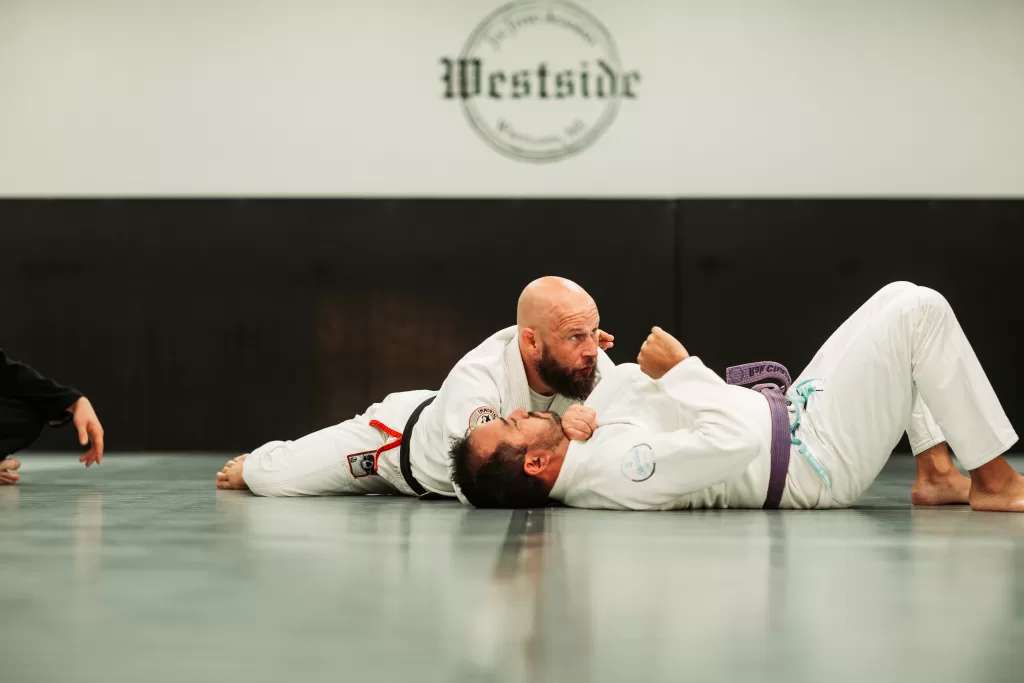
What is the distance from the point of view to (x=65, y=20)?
6203mm

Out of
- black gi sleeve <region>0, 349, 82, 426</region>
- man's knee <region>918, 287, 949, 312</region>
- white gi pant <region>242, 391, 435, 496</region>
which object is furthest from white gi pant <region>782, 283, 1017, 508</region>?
black gi sleeve <region>0, 349, 82, 426</region>

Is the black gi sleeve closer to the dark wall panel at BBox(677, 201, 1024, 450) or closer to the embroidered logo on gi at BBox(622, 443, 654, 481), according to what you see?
the embroidered logo on gi at BBox(622, 443, 654, 481)

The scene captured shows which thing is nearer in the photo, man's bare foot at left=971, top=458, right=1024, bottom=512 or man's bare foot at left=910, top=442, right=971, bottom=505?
man's bare foot at left=971, top=458, right=1024, bottom=512

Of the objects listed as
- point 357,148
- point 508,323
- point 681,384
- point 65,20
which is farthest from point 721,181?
point 65,20

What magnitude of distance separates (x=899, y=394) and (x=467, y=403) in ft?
3.89

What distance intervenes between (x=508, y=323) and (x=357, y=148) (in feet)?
4.98

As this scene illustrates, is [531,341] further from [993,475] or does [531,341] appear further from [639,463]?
[993,475]

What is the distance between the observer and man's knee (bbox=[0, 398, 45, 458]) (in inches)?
140

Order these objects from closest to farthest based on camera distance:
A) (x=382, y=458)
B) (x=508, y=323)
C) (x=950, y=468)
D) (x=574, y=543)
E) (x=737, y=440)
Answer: (x=574, y=543) < (x=737, y=440) < (x=950, y=468) < (x=382, y=458) < (x=508, y=323)

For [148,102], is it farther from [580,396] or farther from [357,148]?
[580,396]

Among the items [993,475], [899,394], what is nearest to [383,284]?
[899,394]

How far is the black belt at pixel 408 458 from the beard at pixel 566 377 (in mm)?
428

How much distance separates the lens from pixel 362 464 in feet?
10.5

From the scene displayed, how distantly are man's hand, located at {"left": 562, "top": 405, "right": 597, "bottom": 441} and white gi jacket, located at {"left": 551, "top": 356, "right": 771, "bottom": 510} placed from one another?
0.02 m
